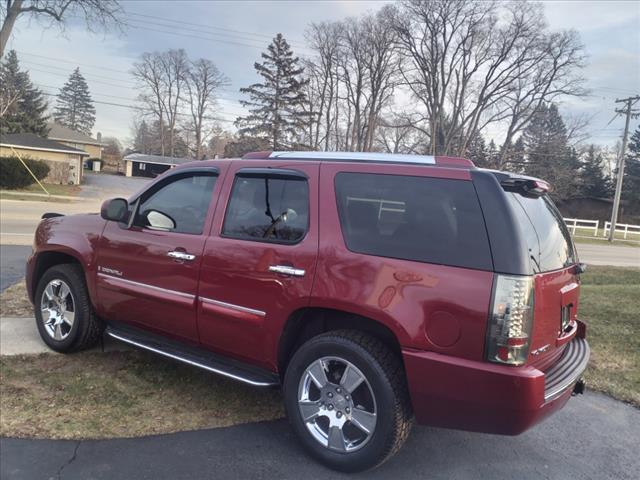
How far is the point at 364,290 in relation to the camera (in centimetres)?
289

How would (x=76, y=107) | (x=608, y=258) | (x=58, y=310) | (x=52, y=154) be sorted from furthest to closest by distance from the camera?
(x=76, y=107) < (x=52, y=154) < (x=608, y=258) < (x=58, y=310)

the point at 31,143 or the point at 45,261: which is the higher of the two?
the point at 31,143

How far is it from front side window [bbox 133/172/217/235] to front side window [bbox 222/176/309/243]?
0.28m

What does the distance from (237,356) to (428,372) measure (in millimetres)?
1404

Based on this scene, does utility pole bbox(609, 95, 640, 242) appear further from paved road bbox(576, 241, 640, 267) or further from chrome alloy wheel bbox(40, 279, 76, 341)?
chrome alloy wheel bbox(40, 279, 76, 341)

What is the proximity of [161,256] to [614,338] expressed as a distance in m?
5.12

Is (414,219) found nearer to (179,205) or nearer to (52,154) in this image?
(179,205)

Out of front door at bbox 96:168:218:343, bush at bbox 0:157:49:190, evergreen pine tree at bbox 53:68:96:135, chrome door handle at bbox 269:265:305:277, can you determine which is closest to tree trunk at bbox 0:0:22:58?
bush at bbox 0:157:49:190

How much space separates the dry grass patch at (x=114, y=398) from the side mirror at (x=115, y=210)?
1.28 m

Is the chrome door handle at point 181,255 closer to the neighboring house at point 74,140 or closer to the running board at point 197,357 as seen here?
the running board at point 197,357

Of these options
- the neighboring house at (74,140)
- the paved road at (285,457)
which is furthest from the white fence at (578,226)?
the neighboring house at (74,140)

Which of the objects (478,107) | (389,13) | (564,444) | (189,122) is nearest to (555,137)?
(478,107)

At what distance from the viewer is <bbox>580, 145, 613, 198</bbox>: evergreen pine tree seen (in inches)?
2547

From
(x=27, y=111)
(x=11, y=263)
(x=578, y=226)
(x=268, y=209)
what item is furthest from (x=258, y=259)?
(x=27, y=111)
